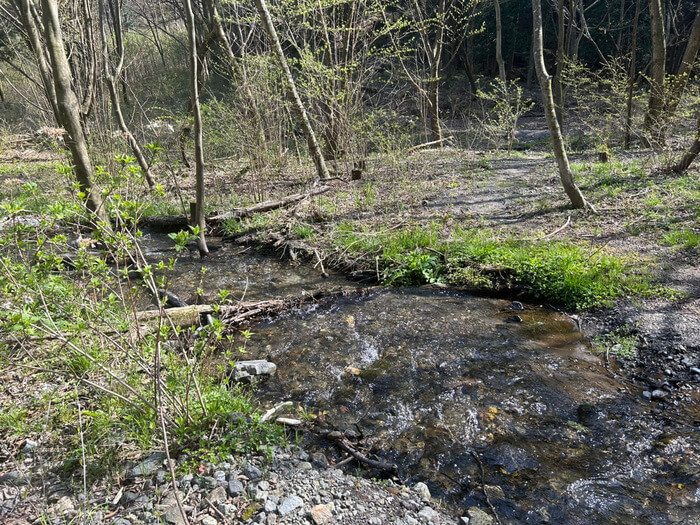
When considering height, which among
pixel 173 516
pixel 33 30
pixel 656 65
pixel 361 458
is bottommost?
pixel 361 458

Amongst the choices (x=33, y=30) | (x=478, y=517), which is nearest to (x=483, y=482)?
(x=478, y=517)

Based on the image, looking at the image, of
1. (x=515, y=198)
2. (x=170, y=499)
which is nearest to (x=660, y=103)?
(x=515, y=198)

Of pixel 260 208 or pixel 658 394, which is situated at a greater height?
pixel 260 208

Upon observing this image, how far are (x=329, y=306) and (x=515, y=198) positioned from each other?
4.45 meters

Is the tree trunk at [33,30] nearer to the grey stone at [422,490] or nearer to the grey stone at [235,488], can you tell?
the grey stone at [235,488]

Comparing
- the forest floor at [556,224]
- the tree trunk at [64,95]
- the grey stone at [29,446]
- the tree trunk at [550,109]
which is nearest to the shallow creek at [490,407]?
the forest floor at [556,224]

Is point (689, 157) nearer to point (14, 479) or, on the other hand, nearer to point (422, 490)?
point (422, 490)

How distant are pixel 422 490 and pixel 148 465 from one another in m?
1.67

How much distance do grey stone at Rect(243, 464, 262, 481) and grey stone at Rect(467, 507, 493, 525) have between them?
1.27 m

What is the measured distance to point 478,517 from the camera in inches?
101

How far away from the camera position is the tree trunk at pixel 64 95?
5.89m

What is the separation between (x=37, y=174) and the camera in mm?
11555

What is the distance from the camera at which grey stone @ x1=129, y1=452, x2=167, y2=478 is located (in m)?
2.49

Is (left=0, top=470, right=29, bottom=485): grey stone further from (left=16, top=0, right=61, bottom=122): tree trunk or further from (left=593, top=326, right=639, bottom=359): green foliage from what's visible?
(left=16, top=0, right=61, bottom=122): tree trunk
